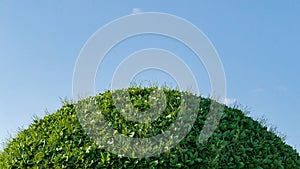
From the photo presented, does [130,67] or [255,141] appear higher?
[130,67]

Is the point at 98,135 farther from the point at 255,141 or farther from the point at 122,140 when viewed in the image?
the point at 255,141

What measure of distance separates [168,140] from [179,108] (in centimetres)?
72

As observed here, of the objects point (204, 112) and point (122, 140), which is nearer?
point (122, 140)

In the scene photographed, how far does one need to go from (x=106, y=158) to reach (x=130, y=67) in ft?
7.43

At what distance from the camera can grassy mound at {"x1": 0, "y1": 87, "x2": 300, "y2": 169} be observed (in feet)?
16.8

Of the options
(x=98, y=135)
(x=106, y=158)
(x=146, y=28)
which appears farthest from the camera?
(x=146, y=28)

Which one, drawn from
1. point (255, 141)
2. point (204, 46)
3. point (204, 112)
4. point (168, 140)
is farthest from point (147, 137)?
point (204, 46)

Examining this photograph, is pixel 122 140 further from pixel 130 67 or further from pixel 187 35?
pixel 187 35

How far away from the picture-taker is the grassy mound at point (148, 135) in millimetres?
5109

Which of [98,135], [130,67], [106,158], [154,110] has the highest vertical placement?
[130,67]

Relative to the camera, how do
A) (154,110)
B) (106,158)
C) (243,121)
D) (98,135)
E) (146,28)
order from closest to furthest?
1. (106,158)
2. (98,135)
3. (154,110)
4. (243,121)
5. (146,28)

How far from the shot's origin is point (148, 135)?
209 inches

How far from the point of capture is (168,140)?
17.3ft

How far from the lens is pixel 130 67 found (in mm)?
6969
